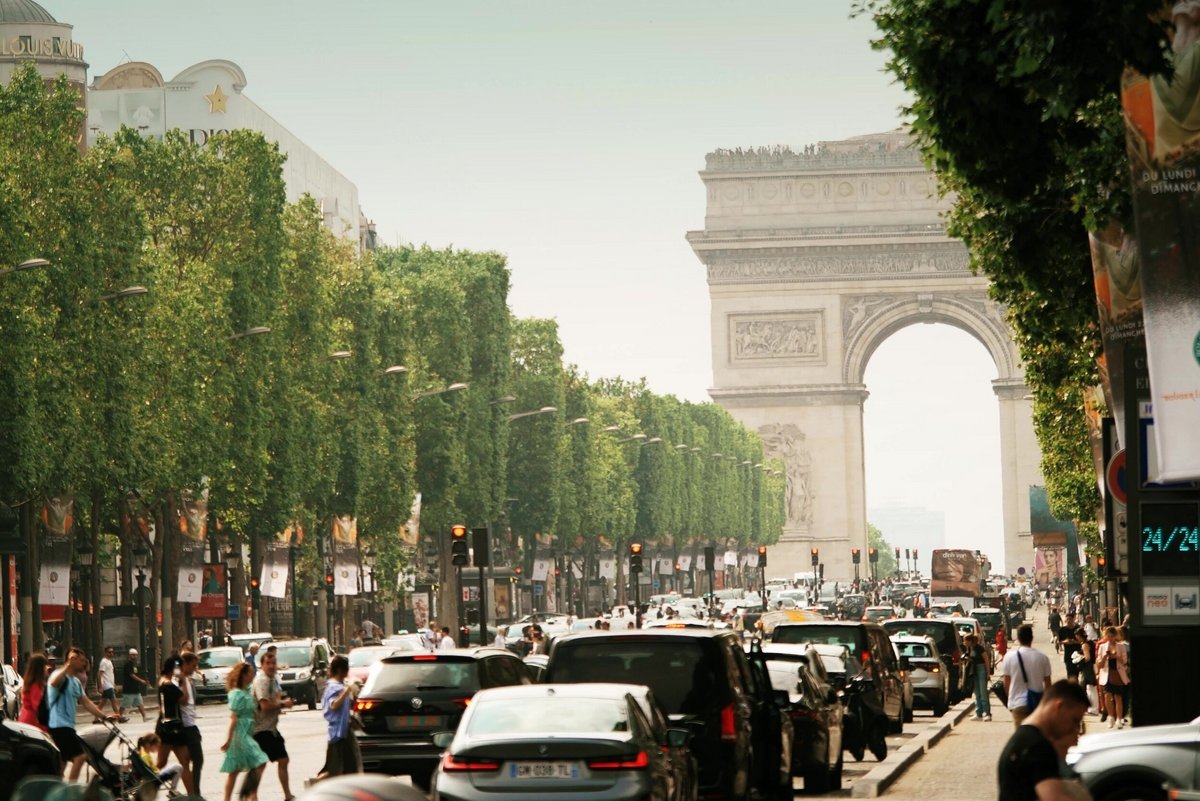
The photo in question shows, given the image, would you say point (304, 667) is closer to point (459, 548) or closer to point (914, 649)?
point (459, 548)

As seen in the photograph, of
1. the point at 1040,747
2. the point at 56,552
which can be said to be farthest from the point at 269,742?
the point at 56,552

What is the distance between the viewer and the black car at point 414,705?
1024 inches

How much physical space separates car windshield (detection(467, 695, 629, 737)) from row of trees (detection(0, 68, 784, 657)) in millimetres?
31080

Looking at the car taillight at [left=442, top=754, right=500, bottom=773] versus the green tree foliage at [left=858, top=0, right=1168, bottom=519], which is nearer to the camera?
the green tree foliage at [left=858, top=0, right=1168, bottom=519]

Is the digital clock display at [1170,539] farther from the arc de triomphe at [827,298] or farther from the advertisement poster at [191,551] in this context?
the arc de triomphe at [827,298]

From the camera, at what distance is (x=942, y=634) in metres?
50.2

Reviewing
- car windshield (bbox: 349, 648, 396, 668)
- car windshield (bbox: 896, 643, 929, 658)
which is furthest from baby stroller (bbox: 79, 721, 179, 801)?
car windshield (bbox: 896, 643, 929, 658)

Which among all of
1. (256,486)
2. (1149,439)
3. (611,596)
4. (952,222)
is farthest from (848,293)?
(1149,439)

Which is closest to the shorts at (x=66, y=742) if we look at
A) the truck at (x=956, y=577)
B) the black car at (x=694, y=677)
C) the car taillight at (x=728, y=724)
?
the black car at (x=694, y=677)

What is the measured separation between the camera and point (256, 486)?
59.8m

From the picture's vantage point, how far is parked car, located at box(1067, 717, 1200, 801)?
17.0m

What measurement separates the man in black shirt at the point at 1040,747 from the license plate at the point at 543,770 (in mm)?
5707

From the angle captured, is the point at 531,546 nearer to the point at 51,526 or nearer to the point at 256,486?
the point at 256,486

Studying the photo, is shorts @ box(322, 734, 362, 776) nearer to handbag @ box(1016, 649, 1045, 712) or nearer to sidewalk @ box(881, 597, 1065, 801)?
sidewalk @ box(881, 597, 1065, 801)
